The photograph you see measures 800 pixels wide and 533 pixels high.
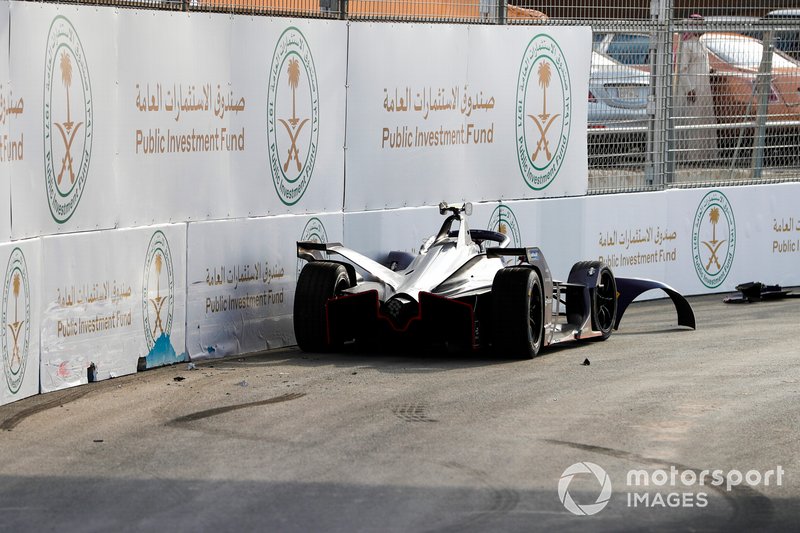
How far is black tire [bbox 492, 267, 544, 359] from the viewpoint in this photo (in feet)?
33.2

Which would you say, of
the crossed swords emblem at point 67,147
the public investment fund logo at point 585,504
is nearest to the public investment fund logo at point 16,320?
the crossed swords emblem at point 67,147

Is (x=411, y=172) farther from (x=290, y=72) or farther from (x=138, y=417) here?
(x=138, y=417)

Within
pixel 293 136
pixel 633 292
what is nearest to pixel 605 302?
pixel 633 292

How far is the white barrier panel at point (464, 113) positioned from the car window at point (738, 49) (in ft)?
6.56

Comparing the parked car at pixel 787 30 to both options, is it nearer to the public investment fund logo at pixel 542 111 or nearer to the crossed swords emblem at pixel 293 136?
the public investment fund logo at pixel 542 111

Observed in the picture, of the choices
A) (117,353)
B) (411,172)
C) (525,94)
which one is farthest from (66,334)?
(525,94)

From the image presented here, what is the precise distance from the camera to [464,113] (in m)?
13.1

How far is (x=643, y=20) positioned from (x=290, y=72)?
5.21m

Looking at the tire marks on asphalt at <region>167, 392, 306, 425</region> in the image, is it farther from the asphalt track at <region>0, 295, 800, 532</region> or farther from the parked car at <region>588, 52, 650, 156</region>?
the parked car at <region>588, 52, 650, 156</region>

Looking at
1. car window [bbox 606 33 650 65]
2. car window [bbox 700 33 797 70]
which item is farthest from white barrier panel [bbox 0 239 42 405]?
car window [bbox 700 33 797 70]

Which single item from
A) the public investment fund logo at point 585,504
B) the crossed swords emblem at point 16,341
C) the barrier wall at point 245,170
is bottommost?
the public investment fund logo at point 585,504

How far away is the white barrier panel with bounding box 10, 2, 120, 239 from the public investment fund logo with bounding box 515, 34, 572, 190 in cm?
514

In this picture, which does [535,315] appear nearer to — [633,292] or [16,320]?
[633,292]

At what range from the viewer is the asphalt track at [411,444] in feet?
20.1
